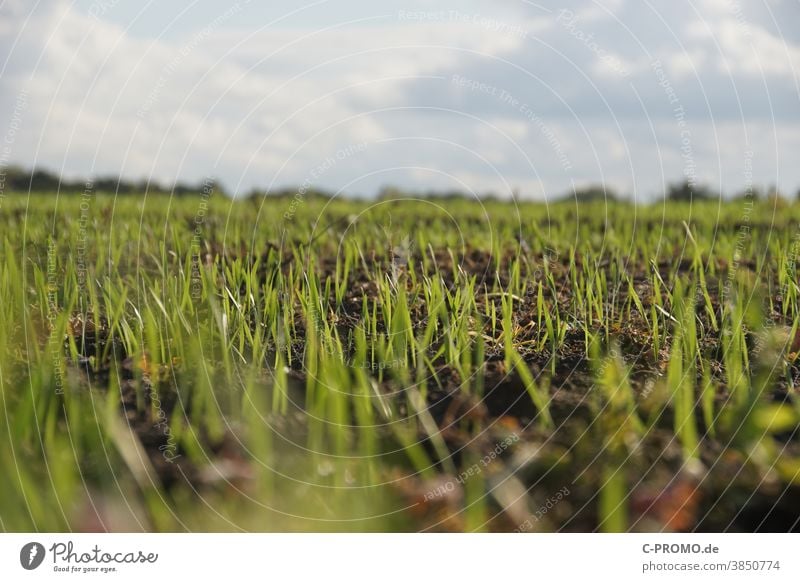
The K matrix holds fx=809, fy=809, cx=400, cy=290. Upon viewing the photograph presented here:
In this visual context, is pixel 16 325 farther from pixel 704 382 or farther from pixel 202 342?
pixel 704 382

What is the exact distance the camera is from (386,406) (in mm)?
2359

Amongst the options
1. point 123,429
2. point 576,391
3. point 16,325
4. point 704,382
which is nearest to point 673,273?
point 704,382

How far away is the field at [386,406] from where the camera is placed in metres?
2.08

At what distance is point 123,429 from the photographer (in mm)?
2229

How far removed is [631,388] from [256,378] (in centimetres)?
117
